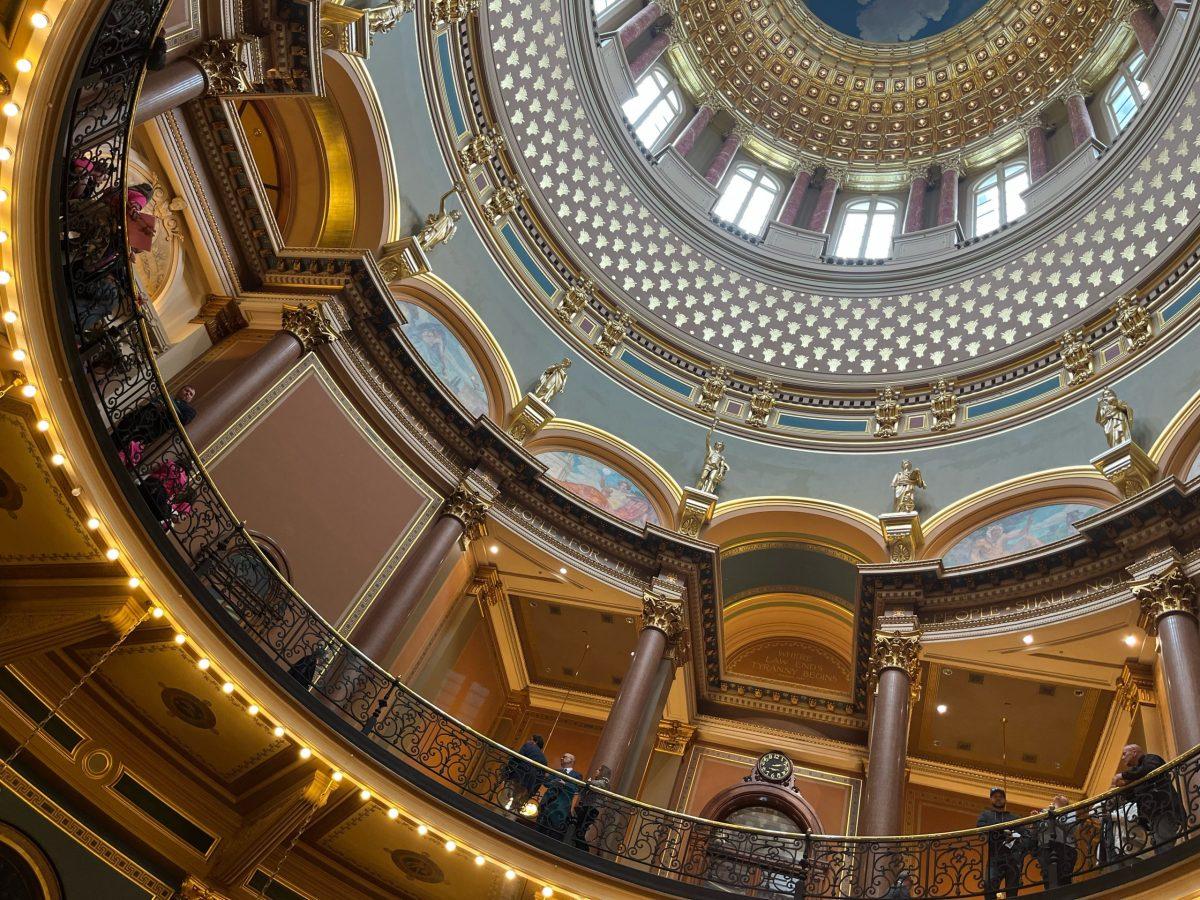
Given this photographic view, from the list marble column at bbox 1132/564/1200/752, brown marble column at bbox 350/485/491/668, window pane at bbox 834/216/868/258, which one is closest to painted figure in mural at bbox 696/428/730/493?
brown marble column at bbox 350/485/491/668

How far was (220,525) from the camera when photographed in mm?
11438

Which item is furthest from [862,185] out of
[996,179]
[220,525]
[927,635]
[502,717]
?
[220,525]

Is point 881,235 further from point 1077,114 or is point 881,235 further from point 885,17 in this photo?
point 885,17

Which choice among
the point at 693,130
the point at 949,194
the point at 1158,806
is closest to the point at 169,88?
the point at 1158,806

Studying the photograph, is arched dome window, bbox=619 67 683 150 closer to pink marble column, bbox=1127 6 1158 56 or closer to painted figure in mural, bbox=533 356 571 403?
painted figure in mural, bbox=533 356 571 403

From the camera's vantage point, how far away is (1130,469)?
16688 mm

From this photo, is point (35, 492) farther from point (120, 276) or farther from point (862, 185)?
point (862, 185)

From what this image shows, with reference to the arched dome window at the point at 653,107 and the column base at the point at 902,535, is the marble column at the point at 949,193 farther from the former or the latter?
the column base at the point at 902,535

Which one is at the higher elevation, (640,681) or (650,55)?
(650,55)

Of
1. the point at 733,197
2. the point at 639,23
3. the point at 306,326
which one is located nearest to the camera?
the point at 306,326

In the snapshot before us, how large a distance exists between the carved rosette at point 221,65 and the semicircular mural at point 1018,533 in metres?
14.8

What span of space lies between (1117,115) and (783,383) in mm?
12677

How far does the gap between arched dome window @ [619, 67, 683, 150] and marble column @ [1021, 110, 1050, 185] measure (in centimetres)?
1079

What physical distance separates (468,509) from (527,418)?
336cm
